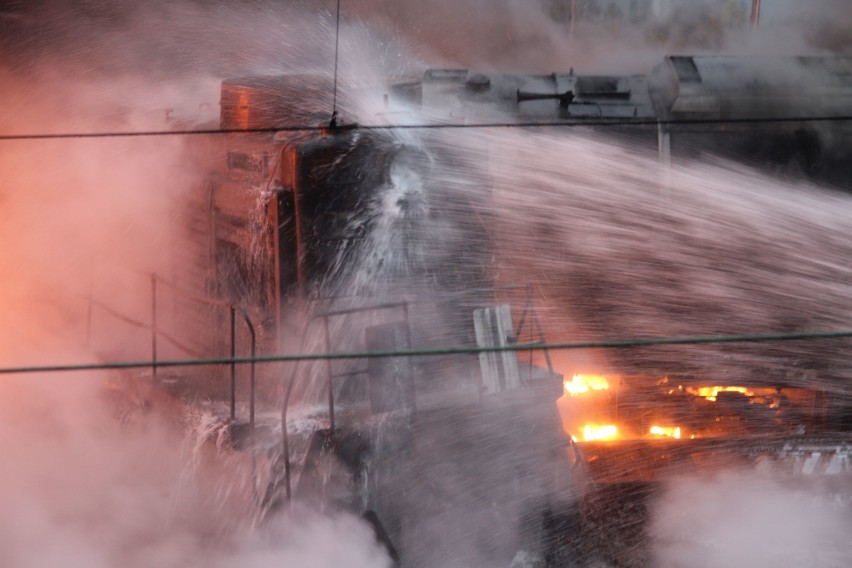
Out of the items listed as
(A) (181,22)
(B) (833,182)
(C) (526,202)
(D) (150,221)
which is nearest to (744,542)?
(C) (526,202)

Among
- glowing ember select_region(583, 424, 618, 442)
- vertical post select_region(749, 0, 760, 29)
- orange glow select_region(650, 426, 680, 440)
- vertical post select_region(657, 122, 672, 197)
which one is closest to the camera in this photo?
orange glow select_region(650, 426, 680, 440)

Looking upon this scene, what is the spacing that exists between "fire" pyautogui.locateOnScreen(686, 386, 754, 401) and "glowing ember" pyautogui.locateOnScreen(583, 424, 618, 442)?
2.64ft

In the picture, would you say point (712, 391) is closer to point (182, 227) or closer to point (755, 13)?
point (182, 227)

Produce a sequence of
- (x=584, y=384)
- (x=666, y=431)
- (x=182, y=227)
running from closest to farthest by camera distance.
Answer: (x=182, y=227)
(x=666, y=431)
(x=584, y=384)

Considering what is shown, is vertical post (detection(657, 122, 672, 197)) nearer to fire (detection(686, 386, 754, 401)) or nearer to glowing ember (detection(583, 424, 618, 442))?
fire (detection(686, 386, 754, 401))

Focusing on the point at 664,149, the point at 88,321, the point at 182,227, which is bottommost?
the point at 88,321

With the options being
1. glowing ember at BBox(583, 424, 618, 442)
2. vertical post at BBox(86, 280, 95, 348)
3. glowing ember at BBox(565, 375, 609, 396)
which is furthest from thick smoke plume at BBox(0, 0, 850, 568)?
glowing ember at BBox(583, 424, 618, 442)

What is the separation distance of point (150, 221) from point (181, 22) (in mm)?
2965

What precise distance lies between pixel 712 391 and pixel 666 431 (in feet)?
1.95

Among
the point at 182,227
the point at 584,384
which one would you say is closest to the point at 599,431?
the point at 584,384

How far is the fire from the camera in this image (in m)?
7.57

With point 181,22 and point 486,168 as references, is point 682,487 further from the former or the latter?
point 181,22

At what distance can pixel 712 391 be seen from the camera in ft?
25.3

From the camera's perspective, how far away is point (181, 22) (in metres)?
8.73
